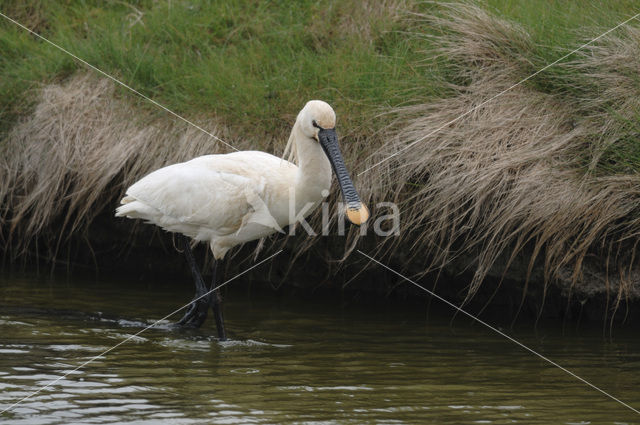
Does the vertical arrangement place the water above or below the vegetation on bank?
below

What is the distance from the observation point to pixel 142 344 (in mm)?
5910

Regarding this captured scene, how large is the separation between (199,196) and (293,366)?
1.41m

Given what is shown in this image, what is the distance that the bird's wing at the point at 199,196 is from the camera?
627 cm

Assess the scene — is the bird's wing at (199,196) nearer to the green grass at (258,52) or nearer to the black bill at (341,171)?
the black bill at (341,171)

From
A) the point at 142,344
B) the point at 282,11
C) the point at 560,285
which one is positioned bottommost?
the point at 142,344

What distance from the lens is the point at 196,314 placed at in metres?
6.58

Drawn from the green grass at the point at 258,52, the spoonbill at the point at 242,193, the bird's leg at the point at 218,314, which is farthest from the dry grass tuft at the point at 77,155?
the bird's leg at the point at 218,314

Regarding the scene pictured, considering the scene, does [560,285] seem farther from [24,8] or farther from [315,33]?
[24,8]

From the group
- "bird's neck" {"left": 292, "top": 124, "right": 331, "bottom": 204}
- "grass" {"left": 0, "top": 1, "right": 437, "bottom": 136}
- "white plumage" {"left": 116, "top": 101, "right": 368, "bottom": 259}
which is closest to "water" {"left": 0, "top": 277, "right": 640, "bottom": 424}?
"white plumage" {"left": 116, "top": 101, "right": 368, "bottom": 259}

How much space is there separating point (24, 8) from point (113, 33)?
4.74 ft

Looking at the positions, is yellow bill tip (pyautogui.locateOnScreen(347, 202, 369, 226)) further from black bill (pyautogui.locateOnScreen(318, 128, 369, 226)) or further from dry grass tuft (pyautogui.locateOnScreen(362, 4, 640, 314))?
dry grass tuft (pyautogui.locateOnScreen(362, 4, 640, 314))

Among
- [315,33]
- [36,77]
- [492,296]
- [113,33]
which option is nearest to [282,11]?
[315,33]

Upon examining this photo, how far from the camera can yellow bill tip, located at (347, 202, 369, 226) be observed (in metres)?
5.92

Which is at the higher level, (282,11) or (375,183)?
(282,11)
